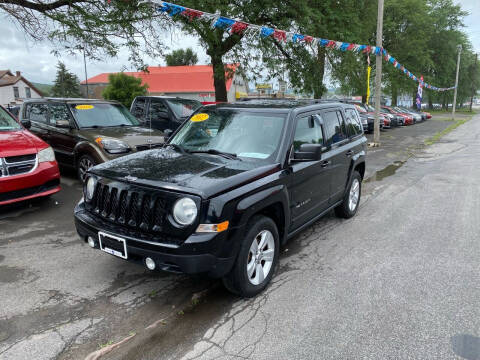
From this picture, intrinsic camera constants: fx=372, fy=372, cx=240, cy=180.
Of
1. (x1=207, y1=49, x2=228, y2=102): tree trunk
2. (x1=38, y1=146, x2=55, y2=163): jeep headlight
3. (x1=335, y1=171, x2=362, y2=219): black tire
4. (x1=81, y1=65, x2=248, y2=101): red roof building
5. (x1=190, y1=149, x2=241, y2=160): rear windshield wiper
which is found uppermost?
(x1=81, y1=65, x2=248, y2=101): red roof building

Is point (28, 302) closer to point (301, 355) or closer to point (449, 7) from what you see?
point (301, 355)

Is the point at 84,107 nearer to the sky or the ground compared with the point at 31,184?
nearer to the sky

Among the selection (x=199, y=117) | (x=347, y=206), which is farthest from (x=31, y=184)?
(x=347, y=206)

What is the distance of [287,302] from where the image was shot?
3.51m

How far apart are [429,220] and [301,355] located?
4249 millimetres

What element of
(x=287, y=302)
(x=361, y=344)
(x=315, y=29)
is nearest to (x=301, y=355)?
(x=361, y=344)

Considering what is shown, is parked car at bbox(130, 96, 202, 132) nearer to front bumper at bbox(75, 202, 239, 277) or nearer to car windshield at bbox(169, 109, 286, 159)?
car windshield at bbox(169, 109, 286, 159)

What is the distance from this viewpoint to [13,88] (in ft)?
201

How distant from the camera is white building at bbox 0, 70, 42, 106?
5969 centimetres

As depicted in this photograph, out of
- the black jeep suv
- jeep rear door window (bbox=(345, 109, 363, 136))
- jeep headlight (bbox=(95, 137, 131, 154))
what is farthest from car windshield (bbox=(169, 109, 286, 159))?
jeep headlight (bbox=(95, 137, 131, 154))

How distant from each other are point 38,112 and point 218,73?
31.7 feet

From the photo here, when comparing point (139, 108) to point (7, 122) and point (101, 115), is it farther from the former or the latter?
point (7, 122)

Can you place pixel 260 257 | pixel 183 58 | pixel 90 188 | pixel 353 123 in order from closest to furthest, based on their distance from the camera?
pixel 260 257, pixel 90 188, pixel 353 123, pixel 183 58

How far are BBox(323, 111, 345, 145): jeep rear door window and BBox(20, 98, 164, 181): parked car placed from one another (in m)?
3.72
